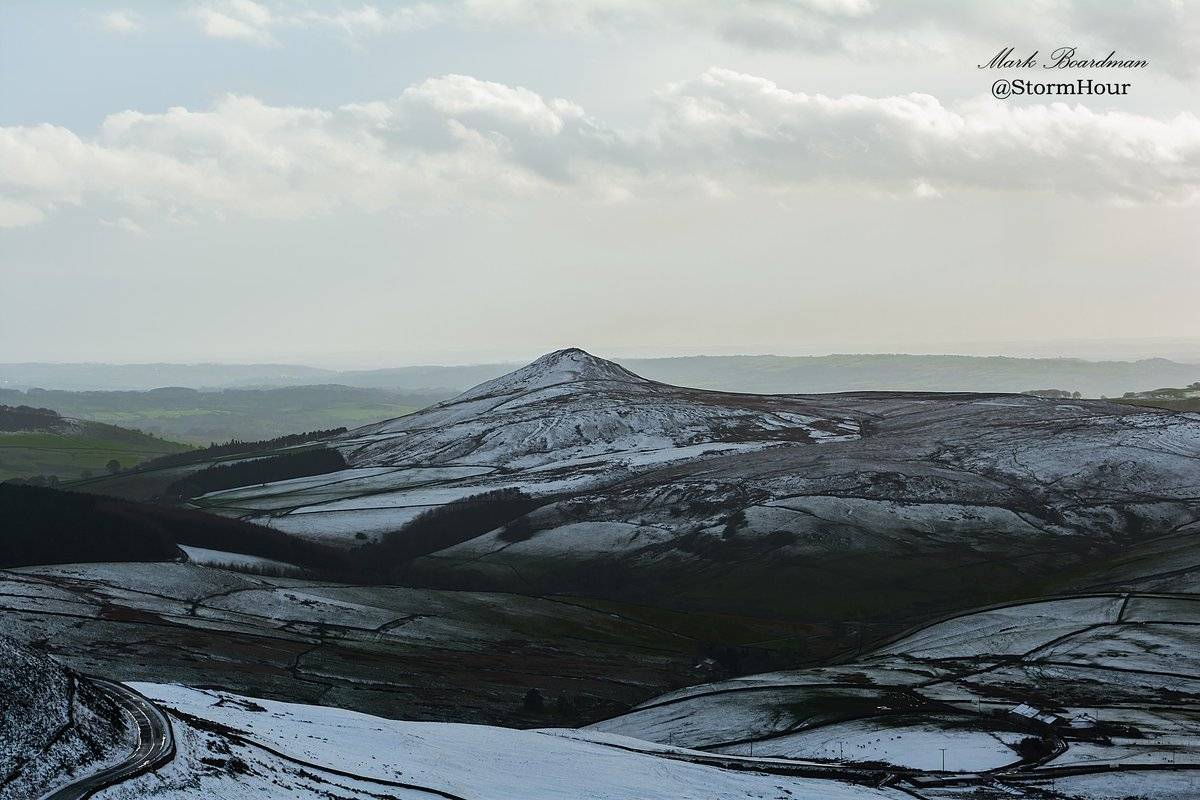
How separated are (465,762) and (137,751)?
18513mm

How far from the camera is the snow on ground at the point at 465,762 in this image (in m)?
53.8

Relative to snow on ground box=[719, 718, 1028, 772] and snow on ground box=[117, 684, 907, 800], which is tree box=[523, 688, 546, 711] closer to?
snow on ground box=[719, 718, 1028, 772]

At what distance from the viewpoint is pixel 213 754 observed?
4838cm

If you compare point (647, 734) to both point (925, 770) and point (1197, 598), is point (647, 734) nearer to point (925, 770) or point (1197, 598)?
point (925, 770)

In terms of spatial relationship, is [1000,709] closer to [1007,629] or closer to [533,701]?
[533,701]

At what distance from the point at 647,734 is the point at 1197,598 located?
73792mm

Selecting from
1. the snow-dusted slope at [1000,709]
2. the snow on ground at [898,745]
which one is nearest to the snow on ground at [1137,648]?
the snow-dusted slope at [1000,709]

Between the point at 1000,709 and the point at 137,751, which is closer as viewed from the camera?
the point at 137,751

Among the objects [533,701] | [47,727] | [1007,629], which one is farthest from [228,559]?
[47,727]

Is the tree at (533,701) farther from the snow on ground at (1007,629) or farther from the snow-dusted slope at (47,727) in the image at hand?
the snow-dusted slope at (47,727)

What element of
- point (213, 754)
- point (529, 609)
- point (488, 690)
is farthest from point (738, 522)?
point (213, 754)

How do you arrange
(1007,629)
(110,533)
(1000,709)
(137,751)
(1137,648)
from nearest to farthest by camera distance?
1. (137,751)
2. (1000,709)
3. (1137,648)
4. (1007,629)
5. (110,533)

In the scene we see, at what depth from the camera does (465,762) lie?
2376 inches

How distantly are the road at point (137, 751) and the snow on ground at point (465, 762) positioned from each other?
49.7 inches
